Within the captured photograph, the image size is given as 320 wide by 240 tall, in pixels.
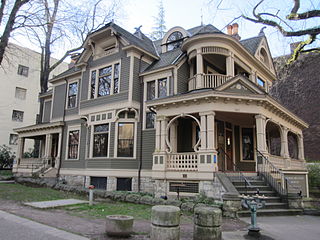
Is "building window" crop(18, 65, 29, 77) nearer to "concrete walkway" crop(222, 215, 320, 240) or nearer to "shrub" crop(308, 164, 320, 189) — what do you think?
"shrub" crop(308, 164, 320, 189)

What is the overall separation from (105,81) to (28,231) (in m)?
11.6

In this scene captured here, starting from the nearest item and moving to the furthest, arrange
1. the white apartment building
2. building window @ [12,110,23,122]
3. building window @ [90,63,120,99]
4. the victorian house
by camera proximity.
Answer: the victorian house < building window @ [90,63,120,99] < the white apartment building < building window @ [12,110,23,122]

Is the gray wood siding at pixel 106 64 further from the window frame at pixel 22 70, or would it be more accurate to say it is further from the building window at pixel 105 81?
the window frame at pixel 22 70

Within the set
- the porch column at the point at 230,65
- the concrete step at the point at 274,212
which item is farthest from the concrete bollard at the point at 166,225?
the porch column at the point at 230,65

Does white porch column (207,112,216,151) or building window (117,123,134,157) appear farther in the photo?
building window (117,123,134,157)

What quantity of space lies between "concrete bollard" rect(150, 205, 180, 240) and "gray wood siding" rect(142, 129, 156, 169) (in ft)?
28.8

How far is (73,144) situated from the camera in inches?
713

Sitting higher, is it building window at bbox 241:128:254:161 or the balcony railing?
the balcony railing

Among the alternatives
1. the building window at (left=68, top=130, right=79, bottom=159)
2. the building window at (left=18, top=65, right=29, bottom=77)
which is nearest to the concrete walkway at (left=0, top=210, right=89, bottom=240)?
the building window at (left=68, top=130, right=79, bottom=159)

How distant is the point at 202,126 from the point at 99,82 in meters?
8.23

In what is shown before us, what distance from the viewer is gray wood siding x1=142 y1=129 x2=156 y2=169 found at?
14281 mm

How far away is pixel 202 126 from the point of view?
442 inches

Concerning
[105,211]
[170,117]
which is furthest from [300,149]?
[105,211]

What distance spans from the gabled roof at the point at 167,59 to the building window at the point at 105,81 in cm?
196
